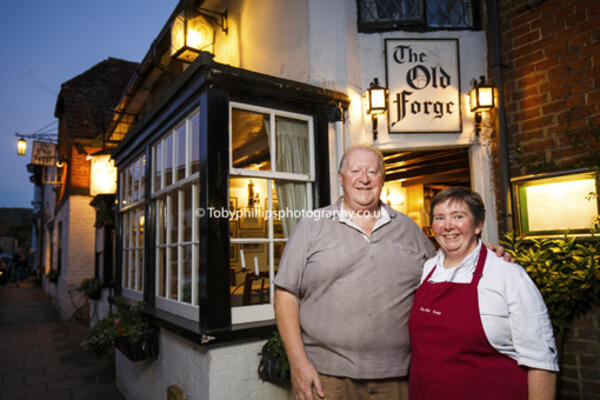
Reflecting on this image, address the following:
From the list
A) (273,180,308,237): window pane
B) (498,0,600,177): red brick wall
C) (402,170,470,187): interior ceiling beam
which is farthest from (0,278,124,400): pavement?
(402,170,470,187): interior ceiling beam

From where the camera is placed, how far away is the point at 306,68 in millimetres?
4105

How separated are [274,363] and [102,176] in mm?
6121

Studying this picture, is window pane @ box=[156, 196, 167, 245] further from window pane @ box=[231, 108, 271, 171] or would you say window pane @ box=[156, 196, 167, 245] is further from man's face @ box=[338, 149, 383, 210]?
man's face @ box=[338, 149, 383, 210]

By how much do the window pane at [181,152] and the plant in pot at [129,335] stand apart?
5.54ft

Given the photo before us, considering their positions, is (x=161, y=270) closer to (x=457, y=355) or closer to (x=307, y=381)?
(x=307, y=381)

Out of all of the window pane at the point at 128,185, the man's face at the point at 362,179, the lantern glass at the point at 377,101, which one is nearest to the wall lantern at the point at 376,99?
Result: the lantern glass at the point at 377,101

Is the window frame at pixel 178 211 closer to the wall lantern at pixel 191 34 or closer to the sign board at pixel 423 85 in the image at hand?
the wall lantern at pixel 191 34

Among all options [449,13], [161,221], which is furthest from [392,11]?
[161,221]

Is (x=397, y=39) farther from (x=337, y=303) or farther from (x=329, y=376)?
(x=329, y=376)

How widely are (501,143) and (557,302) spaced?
155 centimetres

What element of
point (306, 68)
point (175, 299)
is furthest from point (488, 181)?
point (175, 299)

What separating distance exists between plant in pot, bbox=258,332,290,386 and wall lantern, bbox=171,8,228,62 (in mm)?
3951

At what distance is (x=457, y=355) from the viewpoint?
1.74 metres

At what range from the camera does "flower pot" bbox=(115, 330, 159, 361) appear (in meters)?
4.17
